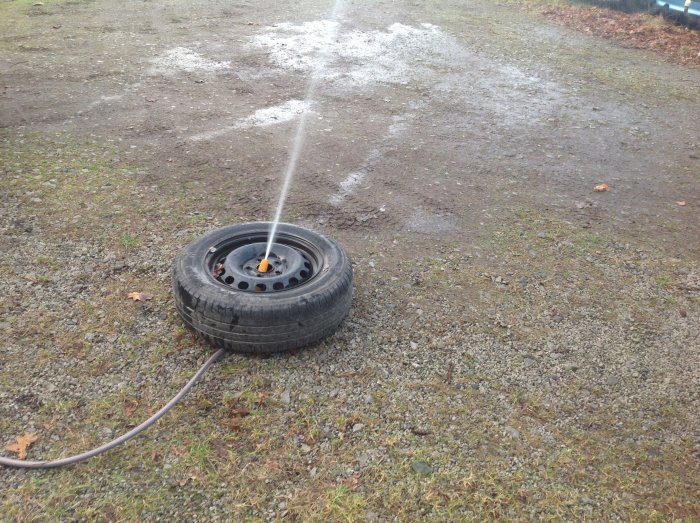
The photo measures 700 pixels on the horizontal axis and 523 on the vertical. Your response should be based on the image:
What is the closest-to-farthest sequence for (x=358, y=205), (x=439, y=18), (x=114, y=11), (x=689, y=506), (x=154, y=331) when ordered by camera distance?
1. (x=689, y=506)
2. (x=154, y=331)
3. (x=358, y=205)
4. (x=114, y=11)
5. (x=439, y=18)

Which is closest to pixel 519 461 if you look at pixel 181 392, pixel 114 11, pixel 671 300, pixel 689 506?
pixel 689 506

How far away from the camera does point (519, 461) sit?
94.0 inches

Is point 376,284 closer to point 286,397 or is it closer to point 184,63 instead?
point 286,397

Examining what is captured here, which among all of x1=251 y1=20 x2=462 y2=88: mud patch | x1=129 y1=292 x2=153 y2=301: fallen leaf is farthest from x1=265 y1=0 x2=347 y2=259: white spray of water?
x1=129 y1=292 x2=153 y2=301: fallen leaf

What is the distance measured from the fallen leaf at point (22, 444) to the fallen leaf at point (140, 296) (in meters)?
0.94

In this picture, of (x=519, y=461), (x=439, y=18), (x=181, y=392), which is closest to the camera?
(x=519, y=461)

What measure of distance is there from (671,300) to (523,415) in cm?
146

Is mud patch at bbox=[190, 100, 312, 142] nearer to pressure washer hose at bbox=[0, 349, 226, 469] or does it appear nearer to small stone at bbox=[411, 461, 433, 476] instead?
pressure washer hose at bbox=[0, 349, 226, 469]

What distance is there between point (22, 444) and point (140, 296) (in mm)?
1026

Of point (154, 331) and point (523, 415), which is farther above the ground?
point (523, 415)

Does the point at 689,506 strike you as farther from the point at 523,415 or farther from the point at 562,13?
the point at 562,13

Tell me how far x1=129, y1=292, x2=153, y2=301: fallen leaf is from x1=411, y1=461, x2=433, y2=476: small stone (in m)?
1.68

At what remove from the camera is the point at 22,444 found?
2322 mm

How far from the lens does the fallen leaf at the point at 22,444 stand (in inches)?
90.0
